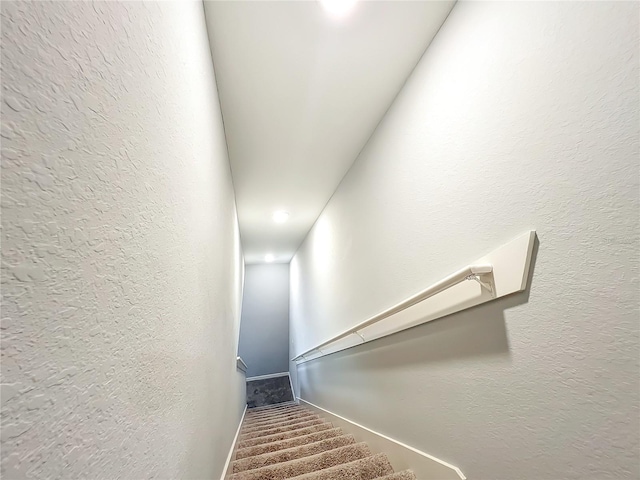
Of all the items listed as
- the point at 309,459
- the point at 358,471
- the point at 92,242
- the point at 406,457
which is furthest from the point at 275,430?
the point at 92,242

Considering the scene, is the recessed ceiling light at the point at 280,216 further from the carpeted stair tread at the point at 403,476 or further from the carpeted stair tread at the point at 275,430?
the carpeted stair tread at the point at 403,476

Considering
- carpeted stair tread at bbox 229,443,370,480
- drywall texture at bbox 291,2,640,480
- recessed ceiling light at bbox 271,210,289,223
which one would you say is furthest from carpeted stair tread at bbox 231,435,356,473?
recessed ceiling light at bbox 271,210,289,223

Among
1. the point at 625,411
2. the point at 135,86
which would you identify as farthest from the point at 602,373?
the point at 135,86

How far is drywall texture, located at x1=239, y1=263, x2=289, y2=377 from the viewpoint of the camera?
5.19 m

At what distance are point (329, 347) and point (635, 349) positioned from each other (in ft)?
7.18

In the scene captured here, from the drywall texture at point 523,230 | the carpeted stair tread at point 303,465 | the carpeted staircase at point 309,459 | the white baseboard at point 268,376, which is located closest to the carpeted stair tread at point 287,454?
the carpeted staircase at point 309,459

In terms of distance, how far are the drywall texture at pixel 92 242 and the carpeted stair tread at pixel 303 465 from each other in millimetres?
849

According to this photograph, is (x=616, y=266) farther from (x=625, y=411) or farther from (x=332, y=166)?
(x=332, y=166)

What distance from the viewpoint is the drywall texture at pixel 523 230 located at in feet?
2.10

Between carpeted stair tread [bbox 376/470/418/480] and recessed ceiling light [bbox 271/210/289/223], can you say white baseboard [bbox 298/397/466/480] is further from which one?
recessed ceiling light [bbox 271/210/289/223]

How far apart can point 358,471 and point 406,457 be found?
25cm

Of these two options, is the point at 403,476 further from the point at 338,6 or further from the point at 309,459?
the point at 338,6

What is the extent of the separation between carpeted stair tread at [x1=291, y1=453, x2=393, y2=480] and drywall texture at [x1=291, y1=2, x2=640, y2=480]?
15 cm

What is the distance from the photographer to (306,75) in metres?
1.48
